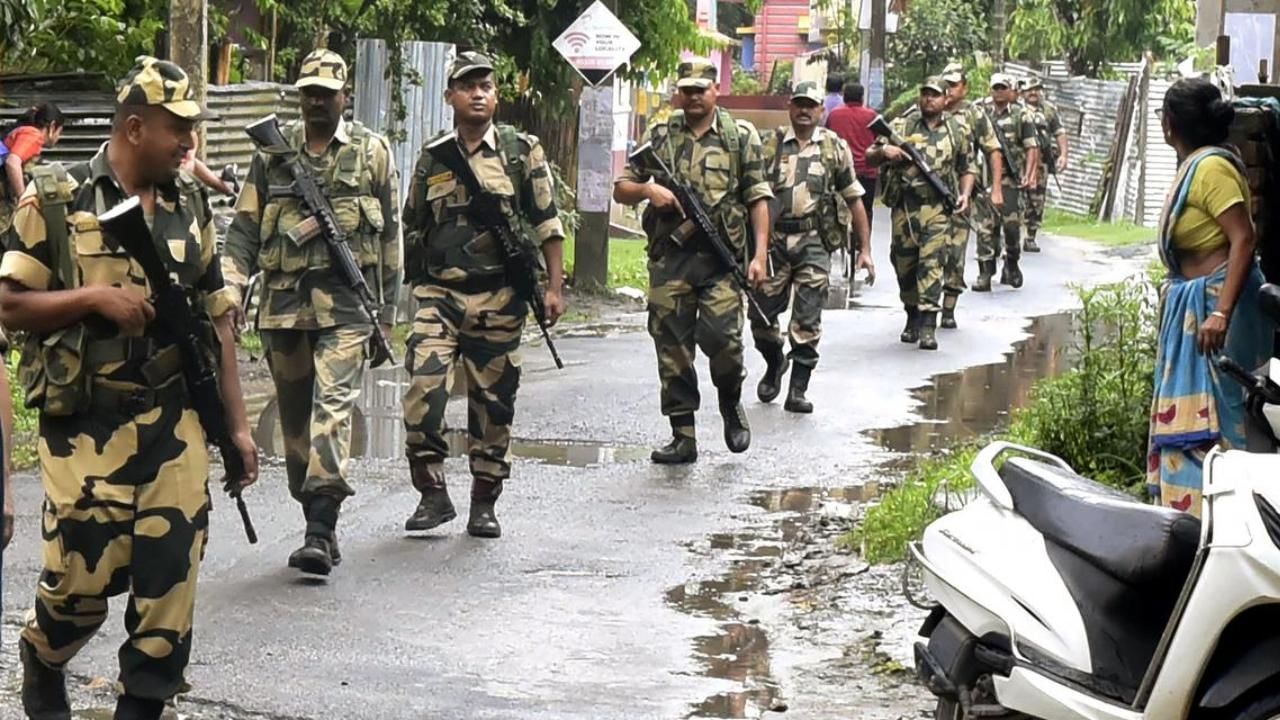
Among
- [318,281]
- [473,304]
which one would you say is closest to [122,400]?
[318,281]

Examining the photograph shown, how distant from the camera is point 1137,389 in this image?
913 cm

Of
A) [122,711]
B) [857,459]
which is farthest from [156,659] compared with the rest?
[857,459]

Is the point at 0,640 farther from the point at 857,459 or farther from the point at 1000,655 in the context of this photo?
the point at 857,459

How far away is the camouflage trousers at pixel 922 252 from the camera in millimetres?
15523

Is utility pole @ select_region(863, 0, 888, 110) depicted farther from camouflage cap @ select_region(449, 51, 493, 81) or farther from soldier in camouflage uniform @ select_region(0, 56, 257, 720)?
soldier in camouflage uniform @ select_region(0, 56, 257, 720)

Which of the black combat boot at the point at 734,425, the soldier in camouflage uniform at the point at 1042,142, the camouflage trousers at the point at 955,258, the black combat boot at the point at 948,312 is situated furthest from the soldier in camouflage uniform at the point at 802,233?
the soldier in camouflage uniform at the point at 1042,142

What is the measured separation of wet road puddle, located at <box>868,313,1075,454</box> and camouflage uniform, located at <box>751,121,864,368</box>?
874 mm

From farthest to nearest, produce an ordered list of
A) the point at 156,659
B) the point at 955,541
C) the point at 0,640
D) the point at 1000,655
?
1. the point at 0,640
2. the point at 156,659
3. the point at 955,541
4. the point at 1000,655

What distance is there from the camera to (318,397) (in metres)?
8.30

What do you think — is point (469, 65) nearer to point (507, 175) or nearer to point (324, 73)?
point (507, 175)

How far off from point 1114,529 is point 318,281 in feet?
14.1

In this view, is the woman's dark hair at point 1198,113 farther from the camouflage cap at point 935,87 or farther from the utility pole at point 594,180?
the utility pole at point 594,180

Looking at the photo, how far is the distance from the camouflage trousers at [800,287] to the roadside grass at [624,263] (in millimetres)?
4764

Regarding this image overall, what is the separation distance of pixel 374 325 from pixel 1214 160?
10.5 ft
